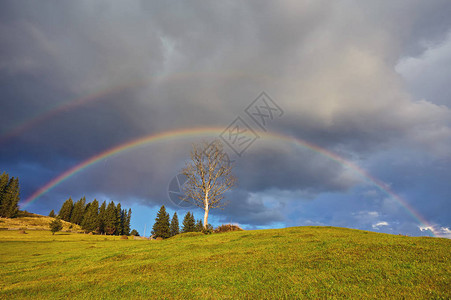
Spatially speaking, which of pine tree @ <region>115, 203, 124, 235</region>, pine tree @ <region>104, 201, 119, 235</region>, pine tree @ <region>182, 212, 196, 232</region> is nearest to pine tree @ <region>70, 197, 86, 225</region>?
pine tree @ <region>115, 203, 124, 235</region>

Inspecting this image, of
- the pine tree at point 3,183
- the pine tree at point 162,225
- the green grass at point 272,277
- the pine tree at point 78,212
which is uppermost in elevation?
the pine tree at point 3,183

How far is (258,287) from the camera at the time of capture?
1058 centimetres

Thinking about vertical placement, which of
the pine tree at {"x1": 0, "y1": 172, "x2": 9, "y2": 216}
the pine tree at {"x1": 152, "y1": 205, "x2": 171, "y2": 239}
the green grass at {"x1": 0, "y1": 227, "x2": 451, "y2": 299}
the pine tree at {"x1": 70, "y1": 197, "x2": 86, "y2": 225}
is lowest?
the green grass at {"x1": 0, "y1": 227, "x2": 451, "y2": 299}

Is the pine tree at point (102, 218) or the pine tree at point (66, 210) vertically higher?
the pine tree at point (66, 210)

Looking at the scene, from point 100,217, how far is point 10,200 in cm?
5220

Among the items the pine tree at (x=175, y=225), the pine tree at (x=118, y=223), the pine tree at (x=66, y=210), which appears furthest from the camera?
the pine tree at (x=66, y=210)

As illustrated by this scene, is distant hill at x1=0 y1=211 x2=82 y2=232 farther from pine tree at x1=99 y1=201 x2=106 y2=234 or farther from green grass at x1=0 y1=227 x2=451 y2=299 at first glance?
green grass at x1=0 y1=227 x2=451 y2=299

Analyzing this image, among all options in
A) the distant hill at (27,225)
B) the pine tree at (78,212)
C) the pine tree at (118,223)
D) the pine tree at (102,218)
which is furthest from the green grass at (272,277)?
the pine tree at (78,212)

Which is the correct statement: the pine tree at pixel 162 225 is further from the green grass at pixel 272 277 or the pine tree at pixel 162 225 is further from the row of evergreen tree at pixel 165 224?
the green grass at pixel 272 277

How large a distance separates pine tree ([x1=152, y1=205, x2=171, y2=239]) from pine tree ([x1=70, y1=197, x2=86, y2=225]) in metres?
84.6

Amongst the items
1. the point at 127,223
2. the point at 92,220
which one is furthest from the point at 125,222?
the point at 92,220

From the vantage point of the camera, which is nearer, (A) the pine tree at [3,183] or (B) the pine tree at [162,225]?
(B) the pine tree at [162,225]

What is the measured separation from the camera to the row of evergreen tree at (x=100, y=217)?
131 m

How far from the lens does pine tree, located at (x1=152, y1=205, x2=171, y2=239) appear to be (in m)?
107
